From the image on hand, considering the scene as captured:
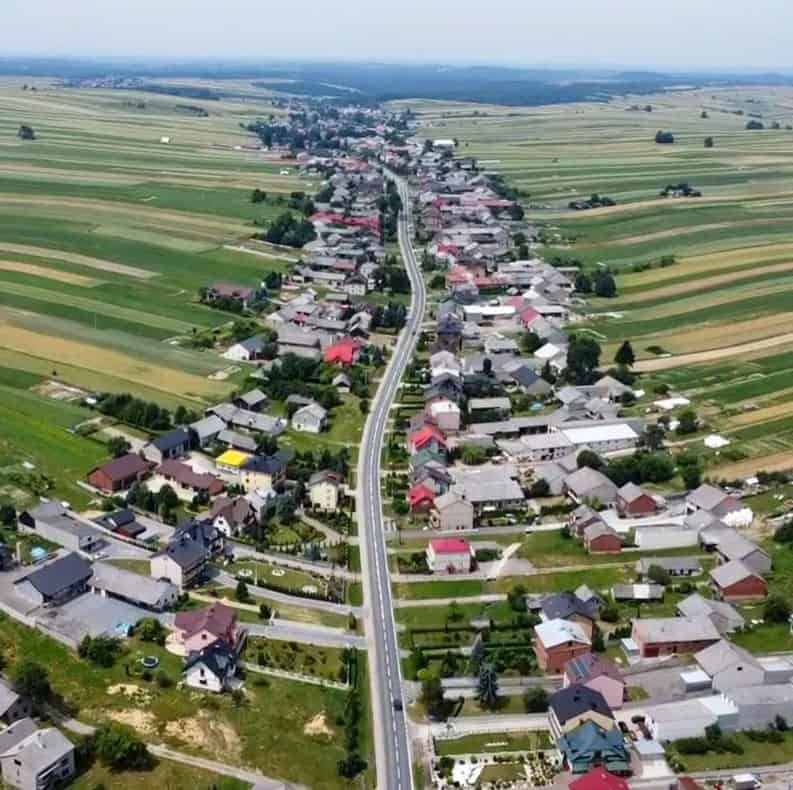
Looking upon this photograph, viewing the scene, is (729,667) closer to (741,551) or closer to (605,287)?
(741,551)

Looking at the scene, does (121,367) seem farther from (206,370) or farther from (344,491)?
(344,491)

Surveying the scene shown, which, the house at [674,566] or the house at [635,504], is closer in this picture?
the house at [674,566]

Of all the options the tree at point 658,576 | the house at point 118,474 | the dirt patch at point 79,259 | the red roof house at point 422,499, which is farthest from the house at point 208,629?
the dirt patch at point 79,259

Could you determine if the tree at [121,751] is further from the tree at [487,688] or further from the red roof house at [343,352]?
the red roof house at [343,352]

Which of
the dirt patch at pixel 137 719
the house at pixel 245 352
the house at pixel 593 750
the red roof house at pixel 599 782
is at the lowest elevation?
the dirt patch at pixel 137 719

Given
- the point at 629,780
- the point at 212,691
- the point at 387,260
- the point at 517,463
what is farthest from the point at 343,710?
the point at 387,260

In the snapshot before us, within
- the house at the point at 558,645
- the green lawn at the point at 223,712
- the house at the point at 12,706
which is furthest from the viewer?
the house at the point at 558,645

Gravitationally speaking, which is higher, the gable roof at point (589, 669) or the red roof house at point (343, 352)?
the red roof house at point (343, 352)

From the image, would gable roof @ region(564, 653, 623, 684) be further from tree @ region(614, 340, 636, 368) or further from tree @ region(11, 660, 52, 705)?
tree @ region(614, 340, 636, 368)
